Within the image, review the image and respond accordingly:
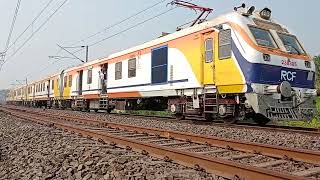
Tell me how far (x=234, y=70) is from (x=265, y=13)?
2559 mm

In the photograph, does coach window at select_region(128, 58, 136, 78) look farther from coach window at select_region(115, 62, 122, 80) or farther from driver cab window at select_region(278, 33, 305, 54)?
driver cab window at select_region(278, 33, 305, 54)

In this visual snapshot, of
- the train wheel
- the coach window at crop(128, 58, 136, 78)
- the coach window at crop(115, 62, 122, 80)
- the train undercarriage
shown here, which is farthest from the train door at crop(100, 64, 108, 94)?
the train wheel

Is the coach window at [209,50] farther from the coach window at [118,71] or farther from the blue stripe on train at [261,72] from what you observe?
the coach window at [118,71]

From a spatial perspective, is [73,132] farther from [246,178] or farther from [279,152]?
[246,178]

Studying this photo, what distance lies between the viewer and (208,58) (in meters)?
11.2

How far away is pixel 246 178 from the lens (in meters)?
4.35

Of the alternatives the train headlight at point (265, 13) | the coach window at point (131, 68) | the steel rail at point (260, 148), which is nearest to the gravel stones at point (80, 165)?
the steel rail at point (260, 148)

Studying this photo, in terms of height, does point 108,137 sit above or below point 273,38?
below

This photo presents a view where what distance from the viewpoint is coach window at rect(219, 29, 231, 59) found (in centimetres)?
1046

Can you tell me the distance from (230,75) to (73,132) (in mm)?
4622

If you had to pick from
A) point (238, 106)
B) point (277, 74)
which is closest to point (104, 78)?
point (238, 106)

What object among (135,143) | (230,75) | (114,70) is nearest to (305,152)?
(135,143)

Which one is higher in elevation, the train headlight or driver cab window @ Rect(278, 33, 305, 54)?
the train headlight

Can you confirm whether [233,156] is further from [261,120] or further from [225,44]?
[261,120]
